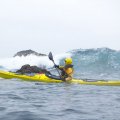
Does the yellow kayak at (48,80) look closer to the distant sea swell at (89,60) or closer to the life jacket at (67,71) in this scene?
the life jacket at (67,71)

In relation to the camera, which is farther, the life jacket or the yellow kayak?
the life jacket

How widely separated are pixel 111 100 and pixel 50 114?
3.05 metres

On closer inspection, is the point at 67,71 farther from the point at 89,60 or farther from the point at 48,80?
→ the point at 89,60

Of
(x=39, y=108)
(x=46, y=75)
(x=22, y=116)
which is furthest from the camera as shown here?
(x=46, y=75)

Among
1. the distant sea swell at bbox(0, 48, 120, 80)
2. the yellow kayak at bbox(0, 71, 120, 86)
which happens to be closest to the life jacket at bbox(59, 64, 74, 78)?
the yellow kayak at bbox(0, 71, 120, 86)

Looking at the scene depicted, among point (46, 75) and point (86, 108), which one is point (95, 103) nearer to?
point (86, 108)

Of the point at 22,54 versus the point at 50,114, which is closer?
the point at 50,114

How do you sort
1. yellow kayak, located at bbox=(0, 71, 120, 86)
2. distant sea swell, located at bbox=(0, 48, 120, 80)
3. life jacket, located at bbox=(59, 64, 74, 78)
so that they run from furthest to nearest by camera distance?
distant sea swell, located at bbox=(0, 48, 120, 80) < life jacket, located at bbox=(59, 64, 74, 78) < yellow kayak, located at bbox=(0, 71, 120, 86)

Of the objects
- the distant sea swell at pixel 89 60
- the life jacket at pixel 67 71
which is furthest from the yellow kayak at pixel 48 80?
the distant sea swell at pixel 89 60

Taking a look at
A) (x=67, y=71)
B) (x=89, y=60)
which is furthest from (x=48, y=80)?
(x=89, y=60)

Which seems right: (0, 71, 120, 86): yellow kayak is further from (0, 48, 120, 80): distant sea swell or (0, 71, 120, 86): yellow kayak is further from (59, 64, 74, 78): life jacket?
(0, 48, 120, 80): distant sea swell

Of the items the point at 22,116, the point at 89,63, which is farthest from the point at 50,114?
the point at 89,63

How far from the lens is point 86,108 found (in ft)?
32.4

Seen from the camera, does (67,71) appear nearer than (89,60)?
Yes
